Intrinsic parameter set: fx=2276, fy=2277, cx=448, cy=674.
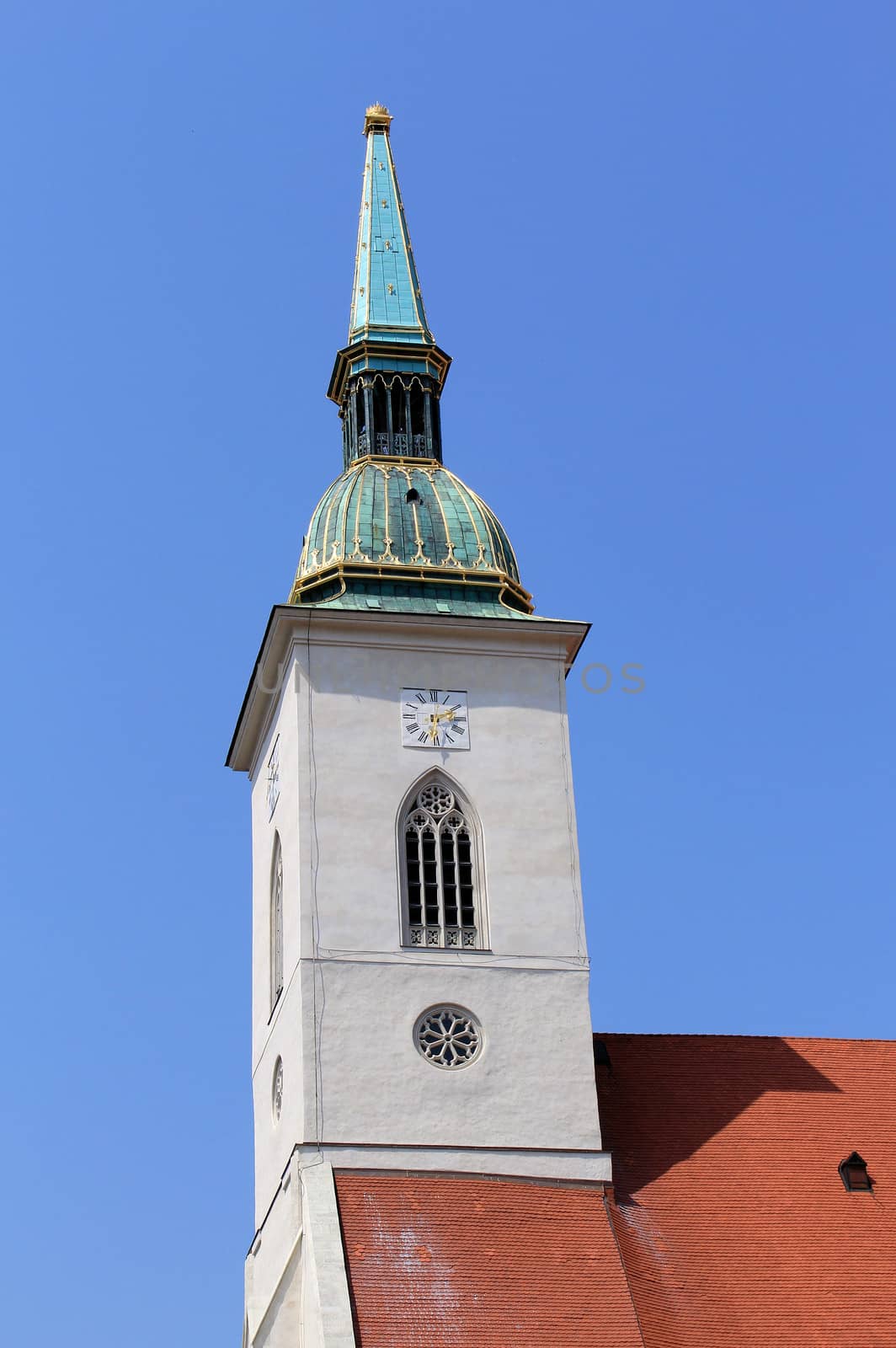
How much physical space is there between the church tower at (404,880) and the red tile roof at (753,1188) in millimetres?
1489

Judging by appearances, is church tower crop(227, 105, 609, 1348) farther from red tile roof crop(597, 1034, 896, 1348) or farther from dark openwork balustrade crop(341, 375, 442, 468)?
red tile roof crop(597, 1034, 896, 1348)

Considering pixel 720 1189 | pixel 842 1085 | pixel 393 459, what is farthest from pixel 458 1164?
pixel 393 459

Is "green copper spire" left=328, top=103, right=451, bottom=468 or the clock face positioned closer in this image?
the clock face

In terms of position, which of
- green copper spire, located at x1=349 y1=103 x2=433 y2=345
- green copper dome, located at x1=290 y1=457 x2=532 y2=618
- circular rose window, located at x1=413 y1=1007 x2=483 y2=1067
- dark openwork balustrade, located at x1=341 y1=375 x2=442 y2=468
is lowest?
circular rose window, located at x1=413 y1=1007 x2=483 y2=1067

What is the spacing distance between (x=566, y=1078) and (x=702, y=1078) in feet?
10.7

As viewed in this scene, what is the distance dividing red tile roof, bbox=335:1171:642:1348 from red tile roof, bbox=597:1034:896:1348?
56 centimetres

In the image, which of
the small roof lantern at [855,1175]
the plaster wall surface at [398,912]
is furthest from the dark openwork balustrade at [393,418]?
the small roof lantern at [855,1175]

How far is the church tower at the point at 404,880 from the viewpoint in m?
31.5

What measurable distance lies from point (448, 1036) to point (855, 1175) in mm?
6322

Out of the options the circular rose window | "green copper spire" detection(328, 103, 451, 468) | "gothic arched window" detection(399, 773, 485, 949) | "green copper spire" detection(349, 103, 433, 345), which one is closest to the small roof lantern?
the circular rose window

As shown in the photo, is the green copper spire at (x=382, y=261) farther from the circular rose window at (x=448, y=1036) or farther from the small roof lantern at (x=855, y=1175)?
the small roof lantern at (x=855, y=1175)

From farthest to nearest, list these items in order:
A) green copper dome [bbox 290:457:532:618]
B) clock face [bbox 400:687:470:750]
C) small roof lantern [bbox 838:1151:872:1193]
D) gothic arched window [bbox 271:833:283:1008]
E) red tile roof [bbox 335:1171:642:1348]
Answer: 1. green copper dome [bbox 290:457:532:618]
2. gothic arched window [bbox 271:833:283:1008]
3. clock face [bbox 400:687:470:750]
4. small roof lantern [bbox 838:1151:872:1193]
5. red tile roof [bbox 335:1171:642:1348]

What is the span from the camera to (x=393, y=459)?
3766cm

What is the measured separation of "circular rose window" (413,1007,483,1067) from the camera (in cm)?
3206
